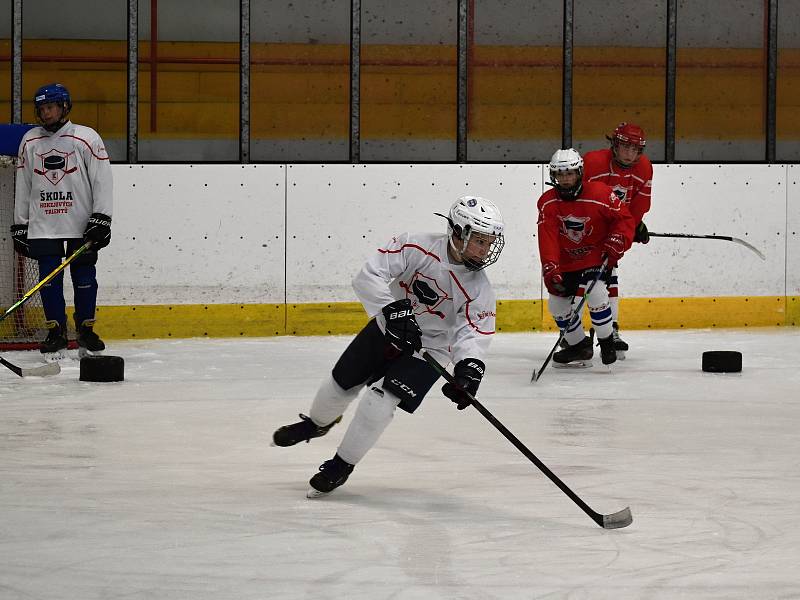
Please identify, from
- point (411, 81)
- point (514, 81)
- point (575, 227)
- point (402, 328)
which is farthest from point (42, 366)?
point (514, 81)

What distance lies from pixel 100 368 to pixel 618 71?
4.86 m

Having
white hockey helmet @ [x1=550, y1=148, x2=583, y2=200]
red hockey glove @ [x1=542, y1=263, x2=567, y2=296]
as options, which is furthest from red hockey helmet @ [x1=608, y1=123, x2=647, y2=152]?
red hockey glove @ [x1=542, y1=263, x2=567, y2=296]

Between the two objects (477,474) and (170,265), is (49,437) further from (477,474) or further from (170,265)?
(170,265)

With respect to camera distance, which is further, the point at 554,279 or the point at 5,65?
the point at 5,65

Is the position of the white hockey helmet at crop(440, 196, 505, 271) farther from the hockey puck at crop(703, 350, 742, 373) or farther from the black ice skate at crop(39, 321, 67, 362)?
the black ice skate at crop(39, 321, 67, 362)

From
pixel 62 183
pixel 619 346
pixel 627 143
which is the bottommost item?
pixel 619 346

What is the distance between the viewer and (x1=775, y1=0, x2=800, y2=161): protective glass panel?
29.5ft

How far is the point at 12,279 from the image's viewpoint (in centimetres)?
750

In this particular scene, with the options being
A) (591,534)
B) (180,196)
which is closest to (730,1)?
(180,196)

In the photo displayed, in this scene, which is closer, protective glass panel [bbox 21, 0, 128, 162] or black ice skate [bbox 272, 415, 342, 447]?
black ice skate [bbox 272, 415, 342, 447]

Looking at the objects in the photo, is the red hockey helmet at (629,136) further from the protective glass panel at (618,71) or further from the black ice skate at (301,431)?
the black ice skate at (301,431)

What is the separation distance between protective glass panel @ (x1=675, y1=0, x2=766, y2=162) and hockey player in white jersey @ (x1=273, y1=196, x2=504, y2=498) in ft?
19.3

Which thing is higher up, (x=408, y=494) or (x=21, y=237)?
(x=21, y=237)

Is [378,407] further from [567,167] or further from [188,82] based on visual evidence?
[188,82]
